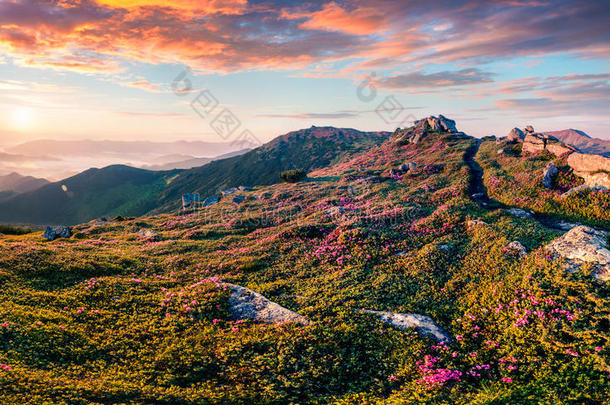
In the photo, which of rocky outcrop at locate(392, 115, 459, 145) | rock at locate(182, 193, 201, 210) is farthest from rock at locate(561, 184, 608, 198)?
rock at locate(182, 193, 201, 210)

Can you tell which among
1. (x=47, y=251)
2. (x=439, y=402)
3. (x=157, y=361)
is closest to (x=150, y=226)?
(x=47, y=251)

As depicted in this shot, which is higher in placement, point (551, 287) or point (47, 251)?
point (47, 251)

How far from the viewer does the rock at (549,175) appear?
35438 mm

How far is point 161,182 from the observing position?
178 meters

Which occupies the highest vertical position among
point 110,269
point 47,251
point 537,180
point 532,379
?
point 537,180

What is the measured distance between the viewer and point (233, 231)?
3803 centimetres

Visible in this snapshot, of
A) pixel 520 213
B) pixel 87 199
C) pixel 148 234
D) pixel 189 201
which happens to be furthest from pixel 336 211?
pixel 87 199

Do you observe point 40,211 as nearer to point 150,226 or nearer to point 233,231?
point 150,226

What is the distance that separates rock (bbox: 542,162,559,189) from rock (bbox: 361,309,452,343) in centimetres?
3305

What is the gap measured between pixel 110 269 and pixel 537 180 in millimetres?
49499

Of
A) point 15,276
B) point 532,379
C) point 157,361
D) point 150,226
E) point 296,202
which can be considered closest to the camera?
point 532,379

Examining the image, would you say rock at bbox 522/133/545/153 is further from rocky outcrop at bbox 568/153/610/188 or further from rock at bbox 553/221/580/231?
rock at bbox 553/221/580/231

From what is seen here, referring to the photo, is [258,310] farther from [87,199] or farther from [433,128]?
[87,199]

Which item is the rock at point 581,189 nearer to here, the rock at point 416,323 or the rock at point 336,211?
the rock at point 336,211
